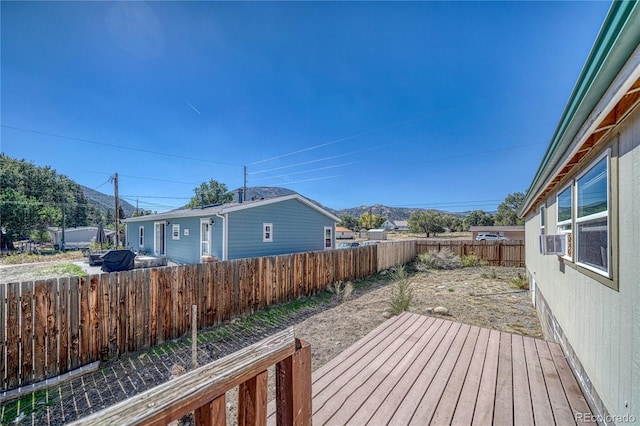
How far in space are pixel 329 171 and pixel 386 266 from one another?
67.2 feet

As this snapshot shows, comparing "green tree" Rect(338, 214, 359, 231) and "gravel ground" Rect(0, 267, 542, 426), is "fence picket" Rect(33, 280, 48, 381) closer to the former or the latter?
"gravel ground" Rect(0, 267, 542, 426)

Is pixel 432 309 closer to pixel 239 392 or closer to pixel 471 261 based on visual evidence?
pixel 239 392

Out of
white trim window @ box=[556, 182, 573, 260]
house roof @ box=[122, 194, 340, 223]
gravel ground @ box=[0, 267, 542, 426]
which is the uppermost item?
house roof @ box=[122, 194, 340, 223]

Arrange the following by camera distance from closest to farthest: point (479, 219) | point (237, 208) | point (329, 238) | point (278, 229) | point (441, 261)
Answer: point (237, 208)
point (278, 229)
point (441, 261)
point (329, 238)
point (479, 219)

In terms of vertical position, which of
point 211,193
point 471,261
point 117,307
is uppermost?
point 211,193

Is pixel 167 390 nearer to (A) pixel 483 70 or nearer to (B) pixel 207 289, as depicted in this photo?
(B) pixel 207 289

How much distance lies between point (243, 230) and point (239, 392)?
10032 millimetres

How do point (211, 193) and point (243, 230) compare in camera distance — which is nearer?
point (243, 230)

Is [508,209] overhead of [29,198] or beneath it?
beneath

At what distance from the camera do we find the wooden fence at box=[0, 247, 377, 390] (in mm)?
3199

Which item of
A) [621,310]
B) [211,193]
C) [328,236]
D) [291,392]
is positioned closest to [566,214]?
[621,310]

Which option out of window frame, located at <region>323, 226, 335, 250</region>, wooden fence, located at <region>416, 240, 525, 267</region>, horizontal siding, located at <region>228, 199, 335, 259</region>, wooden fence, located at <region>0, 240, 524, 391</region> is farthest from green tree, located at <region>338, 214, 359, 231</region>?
wooden fence, located at <region>0, 240, 524, 391</region>

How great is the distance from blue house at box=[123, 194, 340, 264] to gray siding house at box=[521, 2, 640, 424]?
976 centimetres

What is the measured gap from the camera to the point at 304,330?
192 inches
